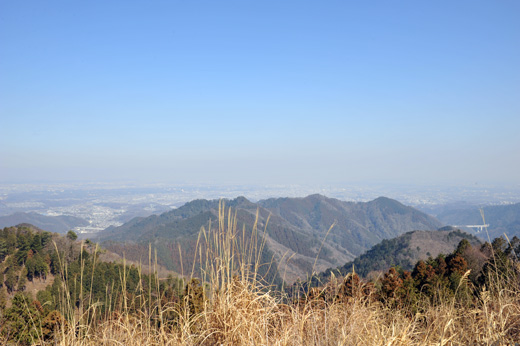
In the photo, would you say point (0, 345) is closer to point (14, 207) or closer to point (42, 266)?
point (42, 266)

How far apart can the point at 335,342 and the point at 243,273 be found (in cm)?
124

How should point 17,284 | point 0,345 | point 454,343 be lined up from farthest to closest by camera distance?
point 17,284 → point 0,345 → point 454,343

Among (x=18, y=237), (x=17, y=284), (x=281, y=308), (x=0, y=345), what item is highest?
(x=281, y=308)

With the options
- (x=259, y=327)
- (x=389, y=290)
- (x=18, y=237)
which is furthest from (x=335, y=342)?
(x=18, y=237)

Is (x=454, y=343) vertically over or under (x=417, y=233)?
over

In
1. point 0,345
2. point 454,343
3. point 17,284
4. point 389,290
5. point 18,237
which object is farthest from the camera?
point 18,237

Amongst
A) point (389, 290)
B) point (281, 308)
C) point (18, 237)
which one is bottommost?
point (18, 237)

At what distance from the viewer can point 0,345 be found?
470 centimetres

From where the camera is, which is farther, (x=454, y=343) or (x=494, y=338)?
(x=454, y=343)

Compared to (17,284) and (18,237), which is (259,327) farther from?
(18,237)

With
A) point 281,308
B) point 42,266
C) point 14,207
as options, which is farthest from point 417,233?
point 14,207

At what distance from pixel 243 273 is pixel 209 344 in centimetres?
81

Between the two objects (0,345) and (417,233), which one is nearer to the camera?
(0,345)

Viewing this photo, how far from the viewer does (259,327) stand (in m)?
3.26
